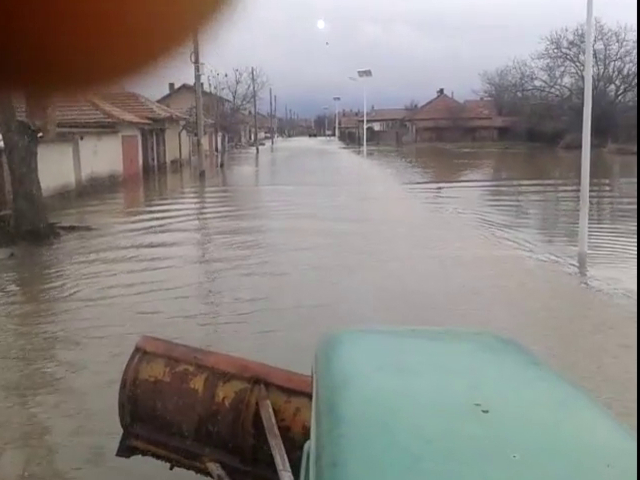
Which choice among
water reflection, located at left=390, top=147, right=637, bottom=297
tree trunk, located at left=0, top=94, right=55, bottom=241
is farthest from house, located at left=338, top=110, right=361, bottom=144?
tree trunk, located at left=0, top=94, right=55, bottom=241

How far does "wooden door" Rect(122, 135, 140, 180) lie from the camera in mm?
18891

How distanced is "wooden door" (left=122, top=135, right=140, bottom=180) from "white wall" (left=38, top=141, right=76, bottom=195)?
87.5 inches

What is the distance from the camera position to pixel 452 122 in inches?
1757

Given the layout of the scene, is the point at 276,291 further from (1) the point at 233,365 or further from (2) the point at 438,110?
(2) the point at 438,110

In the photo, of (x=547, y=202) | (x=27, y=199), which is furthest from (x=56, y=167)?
(x=547, y=202)

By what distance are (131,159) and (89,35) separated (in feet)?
63.1

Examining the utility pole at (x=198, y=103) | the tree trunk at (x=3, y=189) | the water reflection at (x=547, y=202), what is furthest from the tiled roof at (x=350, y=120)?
the tree trunk at (x=3, y=189)

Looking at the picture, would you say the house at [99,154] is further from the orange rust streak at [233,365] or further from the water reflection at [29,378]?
the orange rust streak at [233,365]

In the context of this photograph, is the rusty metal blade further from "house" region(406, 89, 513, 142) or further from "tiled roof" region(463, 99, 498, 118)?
"house" region(406, 89, 513, 142)

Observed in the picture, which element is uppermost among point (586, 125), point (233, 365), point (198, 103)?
point (198, 103)

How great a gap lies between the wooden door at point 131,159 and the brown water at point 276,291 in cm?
490

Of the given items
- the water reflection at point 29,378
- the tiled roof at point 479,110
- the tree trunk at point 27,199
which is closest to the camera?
the water reflection at point 29,378

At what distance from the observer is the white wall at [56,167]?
48.9 feet

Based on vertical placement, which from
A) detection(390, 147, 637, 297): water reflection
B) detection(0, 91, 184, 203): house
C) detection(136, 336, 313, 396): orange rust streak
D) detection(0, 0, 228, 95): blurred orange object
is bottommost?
detection(390, 147, 637, 297): water reflection
